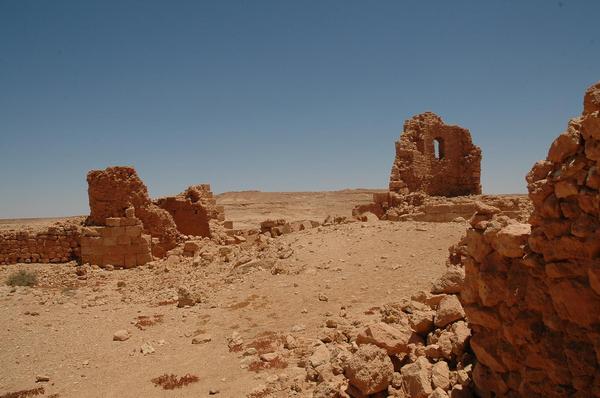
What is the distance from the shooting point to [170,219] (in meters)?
17.0

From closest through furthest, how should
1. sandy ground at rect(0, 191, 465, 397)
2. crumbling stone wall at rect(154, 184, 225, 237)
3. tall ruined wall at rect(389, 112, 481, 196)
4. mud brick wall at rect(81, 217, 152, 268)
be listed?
1. sandy ground at rect(0, 191, 465, 397)
2. mud brick wall at rect(81, 217, 152, 268)
3. crumbling stone wall at rect(154, 184, 225, 237)
4. tall ruined wall at rect(389, 112, 481, 196)

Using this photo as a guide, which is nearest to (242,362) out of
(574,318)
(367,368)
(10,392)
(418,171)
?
(367,368)

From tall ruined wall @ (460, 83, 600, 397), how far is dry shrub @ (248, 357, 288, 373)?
10.6 ft

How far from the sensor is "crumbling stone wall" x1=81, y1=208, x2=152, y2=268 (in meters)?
15.0

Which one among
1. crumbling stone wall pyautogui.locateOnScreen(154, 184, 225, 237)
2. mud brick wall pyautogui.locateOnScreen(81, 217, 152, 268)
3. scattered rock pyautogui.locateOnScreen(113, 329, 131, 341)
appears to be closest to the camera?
scattered rock pyautogui.locateOnScreen(113, 329, 131, 341)

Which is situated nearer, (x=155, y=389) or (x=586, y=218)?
(x=586, y=218)

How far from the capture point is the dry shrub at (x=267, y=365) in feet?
21.8

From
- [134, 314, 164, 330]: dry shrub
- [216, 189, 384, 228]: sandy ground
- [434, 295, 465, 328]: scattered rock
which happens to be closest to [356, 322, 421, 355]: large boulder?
[434, 295, 465, 328]: scattered rock

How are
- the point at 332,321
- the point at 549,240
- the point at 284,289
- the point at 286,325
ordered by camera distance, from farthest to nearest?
the point at 284,289 → the point at 286,325 → the point at 332,321 → the point at 549,240

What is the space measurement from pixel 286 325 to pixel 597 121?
683cm

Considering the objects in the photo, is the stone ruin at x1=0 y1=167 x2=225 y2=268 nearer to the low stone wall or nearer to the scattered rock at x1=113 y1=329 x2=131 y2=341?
the scattered rock at x1=113 y1=329 x2=131 y2=341

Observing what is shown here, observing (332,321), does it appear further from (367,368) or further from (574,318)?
(574,318)

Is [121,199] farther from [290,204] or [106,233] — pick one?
[290,204]

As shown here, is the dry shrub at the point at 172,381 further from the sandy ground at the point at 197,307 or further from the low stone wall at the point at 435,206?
the low stone wall at the point at 435,206
